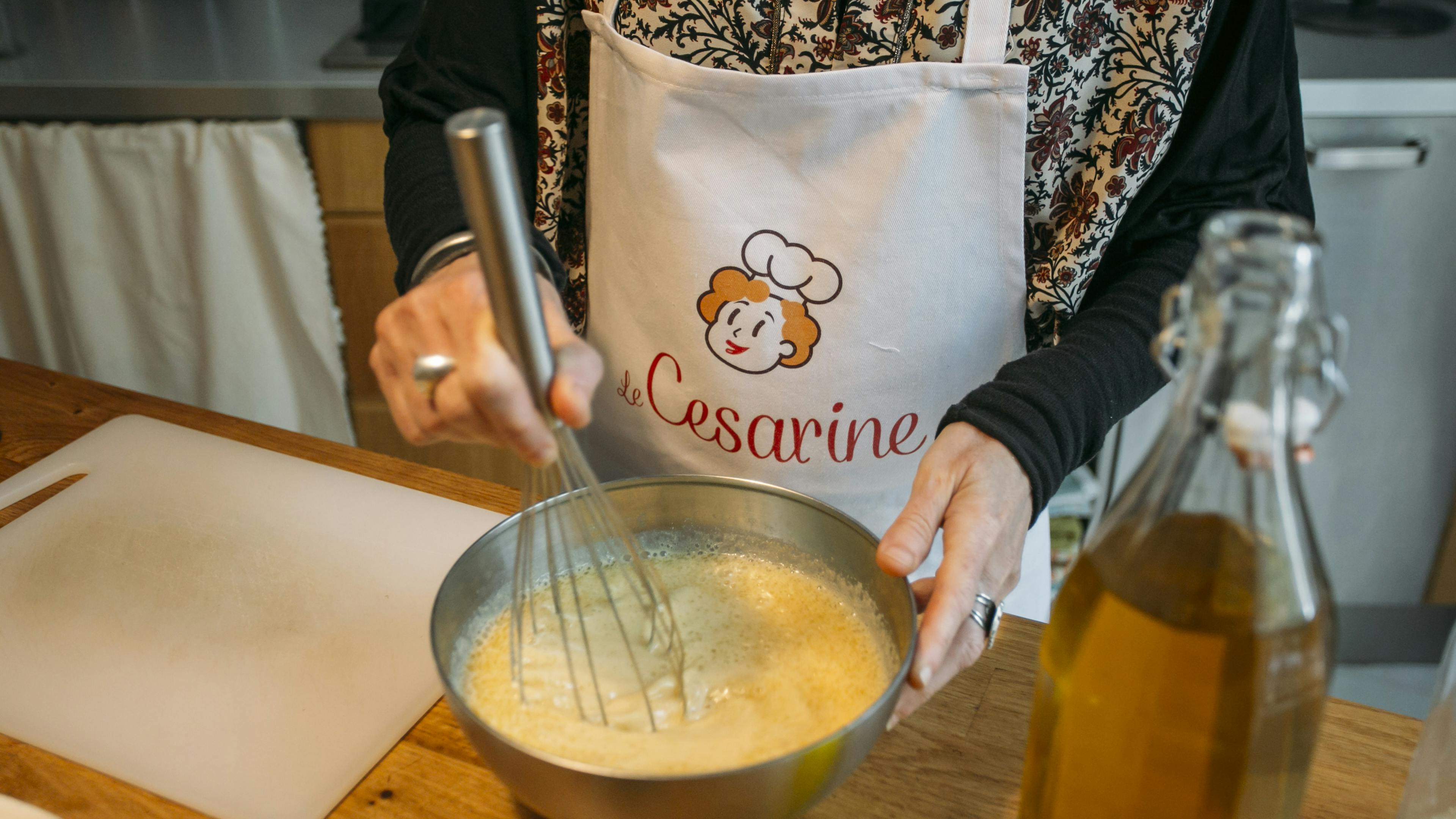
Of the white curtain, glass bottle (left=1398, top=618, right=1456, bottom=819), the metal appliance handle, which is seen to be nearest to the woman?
glass bottle (left=1398, top=618, right=1456, bottom=819)

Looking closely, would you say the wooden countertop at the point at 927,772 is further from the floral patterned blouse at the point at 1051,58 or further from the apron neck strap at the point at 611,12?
the apron neck strap at the point at 611,12

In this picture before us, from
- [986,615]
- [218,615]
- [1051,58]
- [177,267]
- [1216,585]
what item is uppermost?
[1051,58]

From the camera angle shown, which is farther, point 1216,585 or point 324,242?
point 324,242

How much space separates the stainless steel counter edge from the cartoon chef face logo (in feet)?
2.87

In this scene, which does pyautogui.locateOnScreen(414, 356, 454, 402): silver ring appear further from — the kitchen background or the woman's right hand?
the kitchen background

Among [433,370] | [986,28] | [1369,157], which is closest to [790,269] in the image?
[986,28]

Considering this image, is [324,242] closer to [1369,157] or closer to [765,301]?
[765,301]

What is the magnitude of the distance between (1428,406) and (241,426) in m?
1.57

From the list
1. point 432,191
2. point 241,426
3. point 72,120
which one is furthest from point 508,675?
point 72,120

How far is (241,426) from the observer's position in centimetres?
88

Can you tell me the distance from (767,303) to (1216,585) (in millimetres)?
417

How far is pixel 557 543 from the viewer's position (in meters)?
0.60

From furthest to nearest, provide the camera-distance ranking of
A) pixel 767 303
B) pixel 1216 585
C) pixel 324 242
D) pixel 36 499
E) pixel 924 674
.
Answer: pixel 324 242
pixel 36 499
pixel 767 303
pixel 924 674
pixel 1216 585

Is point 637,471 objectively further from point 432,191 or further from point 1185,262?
point 1185,262
